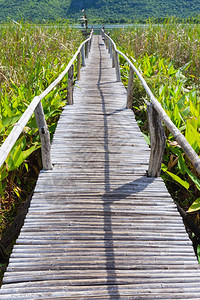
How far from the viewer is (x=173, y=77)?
549 cm

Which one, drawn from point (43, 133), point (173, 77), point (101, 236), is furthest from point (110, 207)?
point (173, 77)

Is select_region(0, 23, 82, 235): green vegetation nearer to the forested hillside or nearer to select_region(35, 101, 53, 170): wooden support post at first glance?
select_region(35, 101, 53, 170): wooden support post

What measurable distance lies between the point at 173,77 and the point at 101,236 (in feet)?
14.4

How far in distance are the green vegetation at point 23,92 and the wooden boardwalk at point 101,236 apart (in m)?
0.38

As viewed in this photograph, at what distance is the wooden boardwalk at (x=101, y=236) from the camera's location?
169 cm

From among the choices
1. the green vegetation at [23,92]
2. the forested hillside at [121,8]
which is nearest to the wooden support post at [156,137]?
the green vegetation at [23,92]

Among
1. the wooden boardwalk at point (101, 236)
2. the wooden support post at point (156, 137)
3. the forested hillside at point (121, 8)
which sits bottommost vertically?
the wooden boardwalk at point (101, 236)

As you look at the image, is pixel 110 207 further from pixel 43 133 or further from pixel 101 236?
pixel 43 133

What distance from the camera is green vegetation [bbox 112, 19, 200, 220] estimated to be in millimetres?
3198

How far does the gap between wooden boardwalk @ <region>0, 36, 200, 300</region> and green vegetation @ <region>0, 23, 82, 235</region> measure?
0.38 meters

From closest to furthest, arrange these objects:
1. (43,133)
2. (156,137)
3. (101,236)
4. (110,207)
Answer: (101,236) → (110,207) → (156,137) → (43,133)

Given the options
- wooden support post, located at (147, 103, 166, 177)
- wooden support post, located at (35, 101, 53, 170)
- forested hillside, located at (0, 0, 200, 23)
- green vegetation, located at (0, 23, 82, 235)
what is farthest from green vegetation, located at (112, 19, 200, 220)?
forested hillside, located at (0, 0, 200, 23)

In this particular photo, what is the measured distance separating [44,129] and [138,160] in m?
1.18

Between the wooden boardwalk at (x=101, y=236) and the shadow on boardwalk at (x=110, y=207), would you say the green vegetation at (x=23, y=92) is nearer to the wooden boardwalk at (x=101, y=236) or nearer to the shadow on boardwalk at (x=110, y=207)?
the wooden boardwalk at (x=101, y=236)
